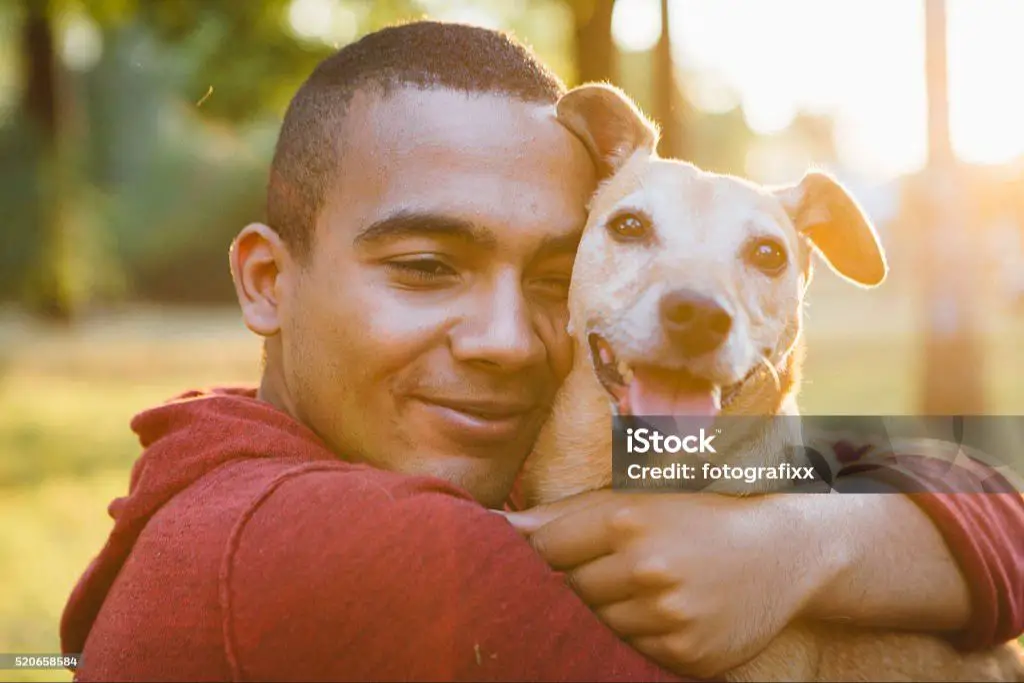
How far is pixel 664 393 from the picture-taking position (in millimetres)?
2389

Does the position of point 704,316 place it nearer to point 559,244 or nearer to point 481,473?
point 559,244

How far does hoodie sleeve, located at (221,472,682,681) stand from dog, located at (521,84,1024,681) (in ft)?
2.10

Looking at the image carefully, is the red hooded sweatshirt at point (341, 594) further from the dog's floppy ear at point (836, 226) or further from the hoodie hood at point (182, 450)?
the dog's floppy ear at point (836, 226)

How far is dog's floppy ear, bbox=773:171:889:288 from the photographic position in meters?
2.95

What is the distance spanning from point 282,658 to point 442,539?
0.34 meters

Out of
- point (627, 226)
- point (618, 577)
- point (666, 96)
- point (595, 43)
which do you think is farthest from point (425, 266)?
point (595, 43)

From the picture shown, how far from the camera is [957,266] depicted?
7316 millimetres

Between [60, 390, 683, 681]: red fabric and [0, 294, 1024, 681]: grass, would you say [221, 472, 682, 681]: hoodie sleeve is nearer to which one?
[60, 390, 683, 681]: red fabric

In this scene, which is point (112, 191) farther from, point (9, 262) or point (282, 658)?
point (282, 658)

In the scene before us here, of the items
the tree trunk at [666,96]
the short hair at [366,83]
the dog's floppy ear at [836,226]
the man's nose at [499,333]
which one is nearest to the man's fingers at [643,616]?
the man's nose at [499,333]

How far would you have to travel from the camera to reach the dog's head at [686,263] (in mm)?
2383

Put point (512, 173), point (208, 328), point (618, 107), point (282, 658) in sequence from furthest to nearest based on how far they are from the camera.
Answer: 1. point (208, 328)
2. point (618, 107)
3. point (512, 173)
4. point (282, 658)

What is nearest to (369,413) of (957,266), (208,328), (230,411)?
(230,411)

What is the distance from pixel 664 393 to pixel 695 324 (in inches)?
7.1
